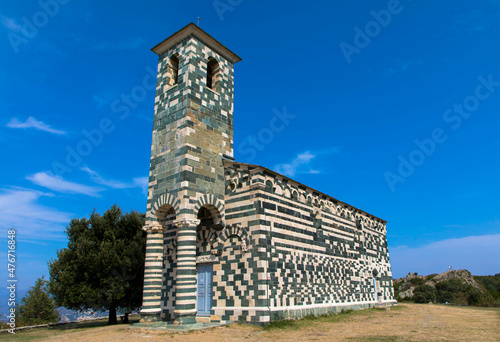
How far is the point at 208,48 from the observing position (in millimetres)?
18656

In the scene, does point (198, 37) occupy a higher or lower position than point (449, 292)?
higher

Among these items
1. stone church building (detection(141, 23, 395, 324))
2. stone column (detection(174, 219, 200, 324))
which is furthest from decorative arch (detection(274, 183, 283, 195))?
stone column (detection(174, 219, 200, 324))

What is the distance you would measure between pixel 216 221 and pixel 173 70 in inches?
352

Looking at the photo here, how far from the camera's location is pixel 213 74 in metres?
19.1

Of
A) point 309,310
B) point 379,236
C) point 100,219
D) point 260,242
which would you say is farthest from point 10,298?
point 379,236

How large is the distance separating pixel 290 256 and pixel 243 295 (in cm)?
311

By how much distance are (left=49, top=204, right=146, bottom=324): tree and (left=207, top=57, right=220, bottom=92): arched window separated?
9.93 meters

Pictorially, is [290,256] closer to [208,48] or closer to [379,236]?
[208,48]

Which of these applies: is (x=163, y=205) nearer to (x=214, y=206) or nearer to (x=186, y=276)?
(x=214, y=206)

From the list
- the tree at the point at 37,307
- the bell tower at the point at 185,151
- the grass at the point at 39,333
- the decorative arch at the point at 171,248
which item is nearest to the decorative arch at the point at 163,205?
the bell tower at the point at 185,151

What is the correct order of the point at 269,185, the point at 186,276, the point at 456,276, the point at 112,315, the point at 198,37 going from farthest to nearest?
the point at 456,276 < the point at 112,315 < the point at 198,37 < the point at 269,185 < the point at 186,276

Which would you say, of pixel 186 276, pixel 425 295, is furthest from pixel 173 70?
pixel 425 295

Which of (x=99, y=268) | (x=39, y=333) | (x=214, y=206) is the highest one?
(x=214, y=206)

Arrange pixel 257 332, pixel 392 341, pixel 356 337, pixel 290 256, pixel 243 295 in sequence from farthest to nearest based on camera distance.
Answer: pixel 290 256, pixel 243 295, pixel 257 332, pixel 356 337, pixel 392 341
